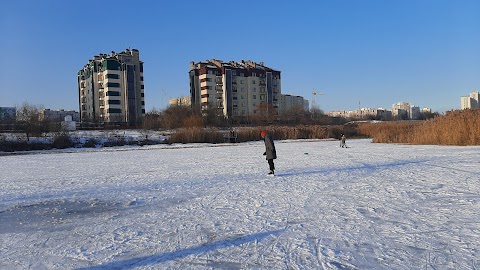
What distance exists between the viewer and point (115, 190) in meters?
10.4

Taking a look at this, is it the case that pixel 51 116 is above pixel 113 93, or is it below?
below

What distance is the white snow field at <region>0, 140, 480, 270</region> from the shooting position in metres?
4.76

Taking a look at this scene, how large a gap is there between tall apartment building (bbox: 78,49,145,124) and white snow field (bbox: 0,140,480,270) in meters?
69.4

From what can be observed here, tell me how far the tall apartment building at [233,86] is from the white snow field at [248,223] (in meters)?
77.2

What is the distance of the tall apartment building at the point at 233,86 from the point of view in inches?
3511

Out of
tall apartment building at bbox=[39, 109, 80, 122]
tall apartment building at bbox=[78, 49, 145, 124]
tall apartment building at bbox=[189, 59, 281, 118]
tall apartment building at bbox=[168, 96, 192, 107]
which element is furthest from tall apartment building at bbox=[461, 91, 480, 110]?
tall apartment building at bbox=[39, 109, 80, 122]

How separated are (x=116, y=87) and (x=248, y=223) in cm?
7757

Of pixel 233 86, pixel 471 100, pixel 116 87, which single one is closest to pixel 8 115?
pixel 116 87

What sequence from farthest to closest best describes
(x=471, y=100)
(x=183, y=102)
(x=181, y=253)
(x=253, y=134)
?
1. (x=471, y=100)
2. (x=183, y=102)
3. (x=253, y=134)
4. (x=181, y=253)

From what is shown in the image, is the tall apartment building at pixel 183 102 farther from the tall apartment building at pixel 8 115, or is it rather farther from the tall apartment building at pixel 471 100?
the tall apartment building at pixel 471 100

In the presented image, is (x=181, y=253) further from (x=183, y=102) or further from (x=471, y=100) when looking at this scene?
(x=471, y=100)

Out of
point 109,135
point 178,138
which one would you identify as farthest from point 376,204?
point 109,135

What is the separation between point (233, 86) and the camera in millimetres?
91000

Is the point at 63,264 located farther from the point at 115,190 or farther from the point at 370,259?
the point at 115,190
